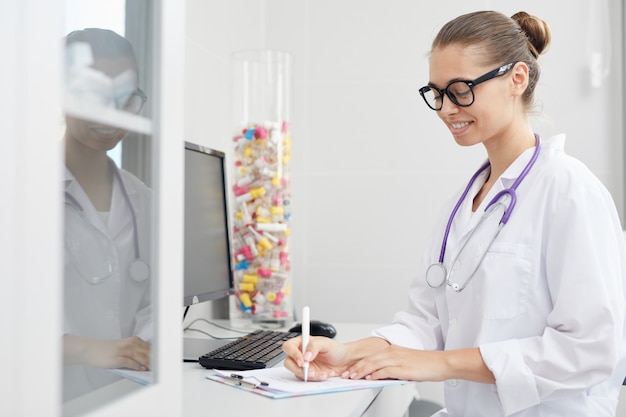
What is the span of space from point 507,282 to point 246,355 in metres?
0.57

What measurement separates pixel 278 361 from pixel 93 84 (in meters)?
0.95

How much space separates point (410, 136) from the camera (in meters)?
Answer: 2.82

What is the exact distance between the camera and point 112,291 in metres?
0.82

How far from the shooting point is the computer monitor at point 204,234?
5.75 feet

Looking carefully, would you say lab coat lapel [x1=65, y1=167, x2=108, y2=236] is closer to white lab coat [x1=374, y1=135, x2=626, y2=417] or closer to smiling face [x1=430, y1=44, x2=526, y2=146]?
white lab coat [x1=374, y1=135, x2=626, y2=417]

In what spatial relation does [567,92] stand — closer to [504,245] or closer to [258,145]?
[258,145]

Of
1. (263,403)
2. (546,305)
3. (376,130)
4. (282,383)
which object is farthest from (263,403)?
(376,130)

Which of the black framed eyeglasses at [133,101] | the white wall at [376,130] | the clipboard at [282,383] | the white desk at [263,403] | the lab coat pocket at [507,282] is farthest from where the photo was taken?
the white wall at [376,130]

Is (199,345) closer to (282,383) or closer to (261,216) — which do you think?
(282,383)

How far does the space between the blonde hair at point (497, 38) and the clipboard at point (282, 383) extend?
28.1 inches

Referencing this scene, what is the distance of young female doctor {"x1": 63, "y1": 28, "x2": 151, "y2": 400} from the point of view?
71cm

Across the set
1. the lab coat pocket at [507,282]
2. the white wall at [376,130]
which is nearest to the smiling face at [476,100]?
the lab coat pocket at [507,282]

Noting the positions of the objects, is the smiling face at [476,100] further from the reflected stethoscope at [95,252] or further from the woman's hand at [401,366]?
the reflected stethoscope at [95,252]

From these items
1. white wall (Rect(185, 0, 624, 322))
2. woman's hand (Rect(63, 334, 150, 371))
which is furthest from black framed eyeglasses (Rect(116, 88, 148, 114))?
white wall (Rect(185, 0, 624, 322))
